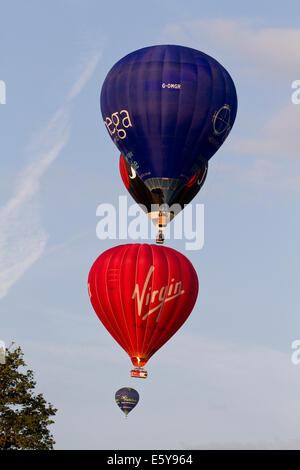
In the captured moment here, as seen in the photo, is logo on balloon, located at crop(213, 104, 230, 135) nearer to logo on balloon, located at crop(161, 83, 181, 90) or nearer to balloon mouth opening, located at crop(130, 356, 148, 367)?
logo on balloon, located at crop(161, 83, 181, 90)

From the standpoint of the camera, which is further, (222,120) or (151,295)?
(222,120)

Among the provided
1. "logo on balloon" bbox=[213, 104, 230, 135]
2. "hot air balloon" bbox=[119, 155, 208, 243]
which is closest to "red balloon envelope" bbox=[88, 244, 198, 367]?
"hot air balloon" bbox=[119, 155, 208, 243]

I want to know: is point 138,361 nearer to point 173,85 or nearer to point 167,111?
point 167,111

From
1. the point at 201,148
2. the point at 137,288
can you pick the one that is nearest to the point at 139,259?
the point at 137,288

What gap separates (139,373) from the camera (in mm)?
74312

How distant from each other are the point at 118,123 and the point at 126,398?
23658 millimetres

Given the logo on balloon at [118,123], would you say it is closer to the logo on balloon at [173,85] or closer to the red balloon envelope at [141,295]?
the logo on balloon at [173,85]

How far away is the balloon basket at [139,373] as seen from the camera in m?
74.2

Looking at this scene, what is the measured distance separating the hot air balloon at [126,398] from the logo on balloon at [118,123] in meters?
22.6

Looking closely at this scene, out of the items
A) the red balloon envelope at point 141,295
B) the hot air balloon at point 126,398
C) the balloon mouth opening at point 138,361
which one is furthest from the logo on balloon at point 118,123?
the hot air balloon at point 126,398

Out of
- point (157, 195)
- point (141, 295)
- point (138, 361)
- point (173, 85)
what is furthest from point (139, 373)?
point (173, 85)

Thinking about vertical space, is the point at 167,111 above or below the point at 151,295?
above

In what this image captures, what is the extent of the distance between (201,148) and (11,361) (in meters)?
17.2

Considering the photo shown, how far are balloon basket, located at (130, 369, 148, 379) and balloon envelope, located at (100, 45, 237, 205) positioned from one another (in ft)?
32.4
